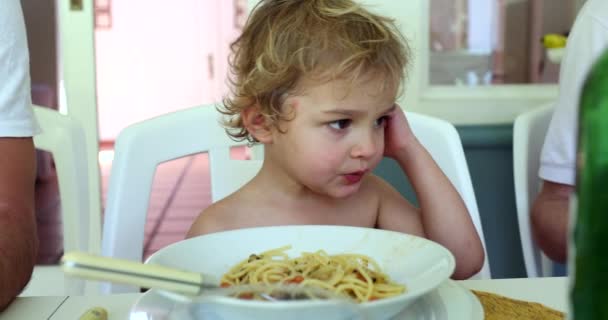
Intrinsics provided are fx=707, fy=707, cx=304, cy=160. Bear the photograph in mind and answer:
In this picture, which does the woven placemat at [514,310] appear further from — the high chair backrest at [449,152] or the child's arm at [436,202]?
the high chair backrest at [449,152]

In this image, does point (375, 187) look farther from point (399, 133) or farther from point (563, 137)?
point (563, 137)

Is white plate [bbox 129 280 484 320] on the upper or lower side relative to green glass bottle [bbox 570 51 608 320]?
lower

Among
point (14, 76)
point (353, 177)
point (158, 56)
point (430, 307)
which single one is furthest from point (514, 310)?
point (158, 56)

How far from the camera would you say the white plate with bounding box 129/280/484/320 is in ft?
1.93

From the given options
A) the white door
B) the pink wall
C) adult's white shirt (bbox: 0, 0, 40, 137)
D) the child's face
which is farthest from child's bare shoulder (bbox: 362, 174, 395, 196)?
the pink wall

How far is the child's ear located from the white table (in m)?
0.41

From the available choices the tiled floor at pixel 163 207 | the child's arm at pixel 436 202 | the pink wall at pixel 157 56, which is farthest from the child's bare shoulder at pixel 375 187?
the pink wall at pixel 157 56

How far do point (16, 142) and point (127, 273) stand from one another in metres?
0.70

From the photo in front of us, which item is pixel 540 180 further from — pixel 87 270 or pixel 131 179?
pixel 87 270

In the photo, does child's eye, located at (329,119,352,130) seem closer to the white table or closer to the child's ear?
the child's ear

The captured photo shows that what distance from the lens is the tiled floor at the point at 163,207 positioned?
371cm

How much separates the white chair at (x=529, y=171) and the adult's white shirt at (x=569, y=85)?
0.13 feet

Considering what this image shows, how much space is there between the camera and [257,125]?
3.67 feet

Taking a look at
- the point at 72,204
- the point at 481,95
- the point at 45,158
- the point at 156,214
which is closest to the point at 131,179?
the point at 72,204
